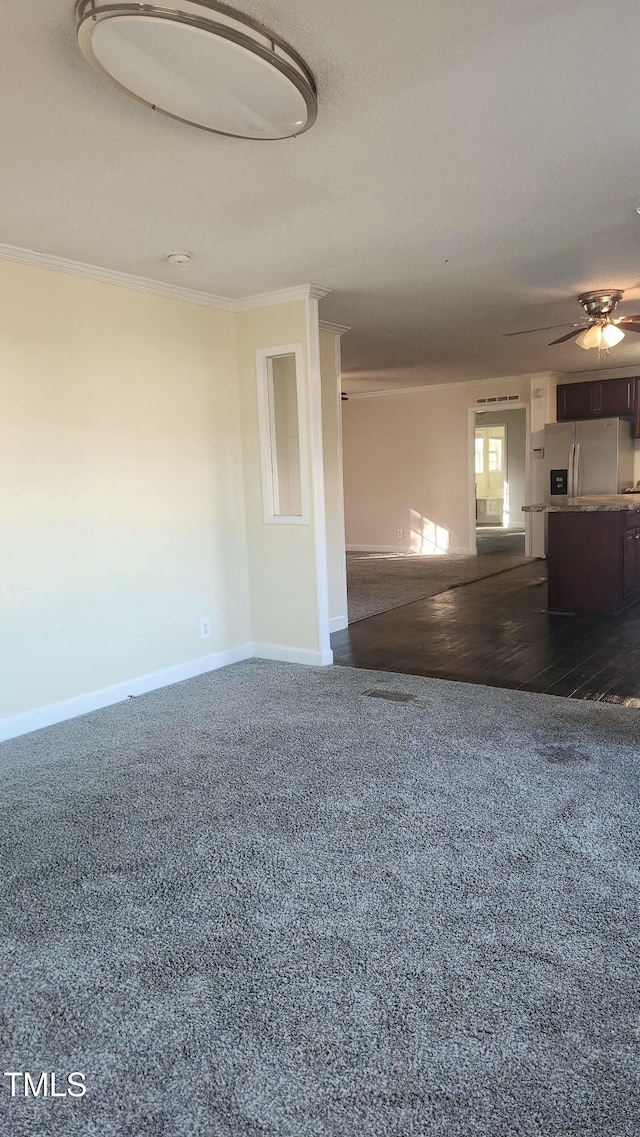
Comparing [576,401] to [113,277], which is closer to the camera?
[113,277]

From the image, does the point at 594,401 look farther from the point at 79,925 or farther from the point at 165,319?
the point at 79,925

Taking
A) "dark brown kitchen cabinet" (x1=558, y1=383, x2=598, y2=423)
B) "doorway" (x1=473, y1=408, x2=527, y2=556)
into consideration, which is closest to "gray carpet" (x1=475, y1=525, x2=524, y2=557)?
"doorway" (x1=473, y1=408, x2=527, y2=556)

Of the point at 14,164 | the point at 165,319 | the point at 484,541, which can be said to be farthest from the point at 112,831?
the point at 484,541

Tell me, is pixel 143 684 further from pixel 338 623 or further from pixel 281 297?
pixel 281 297

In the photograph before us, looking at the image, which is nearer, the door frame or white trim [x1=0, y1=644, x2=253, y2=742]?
white trim [x1=0, y1=644, x2=253, y2=742]

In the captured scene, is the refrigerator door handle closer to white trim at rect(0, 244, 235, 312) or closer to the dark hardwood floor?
the dark hardwood floor

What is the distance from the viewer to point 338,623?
5.73 m

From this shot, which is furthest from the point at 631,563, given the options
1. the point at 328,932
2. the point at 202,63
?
the point at 202,63

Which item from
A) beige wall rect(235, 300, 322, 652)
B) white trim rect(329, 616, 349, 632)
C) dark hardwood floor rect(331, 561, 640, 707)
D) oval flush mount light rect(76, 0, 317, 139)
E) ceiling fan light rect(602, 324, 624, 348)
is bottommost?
dark hardwood floor rect(331, 561, 640, 707)

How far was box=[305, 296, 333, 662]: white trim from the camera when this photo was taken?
4492 mm

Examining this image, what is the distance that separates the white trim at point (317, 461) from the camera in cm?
449

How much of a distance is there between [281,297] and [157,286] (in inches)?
31.0

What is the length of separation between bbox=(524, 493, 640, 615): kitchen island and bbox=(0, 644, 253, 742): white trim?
292 cm

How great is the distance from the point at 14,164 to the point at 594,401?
7.55 m
